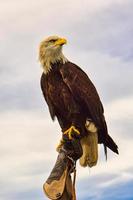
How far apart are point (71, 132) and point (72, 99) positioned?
2.48 feet

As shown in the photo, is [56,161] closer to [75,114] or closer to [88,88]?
[75,114]

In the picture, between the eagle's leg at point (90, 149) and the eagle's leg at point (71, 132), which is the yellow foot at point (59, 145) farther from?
the eagle's leg at point (90, 149)

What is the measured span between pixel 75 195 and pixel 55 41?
3298mm

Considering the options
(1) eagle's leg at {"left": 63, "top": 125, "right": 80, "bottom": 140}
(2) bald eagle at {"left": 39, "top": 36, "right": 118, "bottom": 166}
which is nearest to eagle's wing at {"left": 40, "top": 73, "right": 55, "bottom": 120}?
(2) bald eagle at {"left": 39, "top": 36, "right": 118, "bottom": 166}

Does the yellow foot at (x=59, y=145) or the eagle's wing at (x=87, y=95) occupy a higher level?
the eagle's wing at (x=87, y=95)

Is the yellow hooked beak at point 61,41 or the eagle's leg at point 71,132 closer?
the eagle's leg at point 71,132

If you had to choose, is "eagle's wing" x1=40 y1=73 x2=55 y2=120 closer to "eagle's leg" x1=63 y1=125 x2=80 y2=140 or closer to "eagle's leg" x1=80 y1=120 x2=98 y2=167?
"eagle's leg" x1=80 y1=120 x2=98 y2=167

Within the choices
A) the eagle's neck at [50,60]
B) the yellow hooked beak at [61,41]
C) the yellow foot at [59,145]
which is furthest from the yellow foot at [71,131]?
the yellow hooked beak at [61,41]

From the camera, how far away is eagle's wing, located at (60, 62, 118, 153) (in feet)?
25.7

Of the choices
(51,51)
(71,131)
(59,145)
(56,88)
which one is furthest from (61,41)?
(59,145)

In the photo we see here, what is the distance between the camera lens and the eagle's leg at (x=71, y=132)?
7.07 metres

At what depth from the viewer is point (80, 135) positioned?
7859 millimetres

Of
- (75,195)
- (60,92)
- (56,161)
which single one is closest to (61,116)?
(60,92)

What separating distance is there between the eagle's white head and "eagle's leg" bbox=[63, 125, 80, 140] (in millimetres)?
1385
